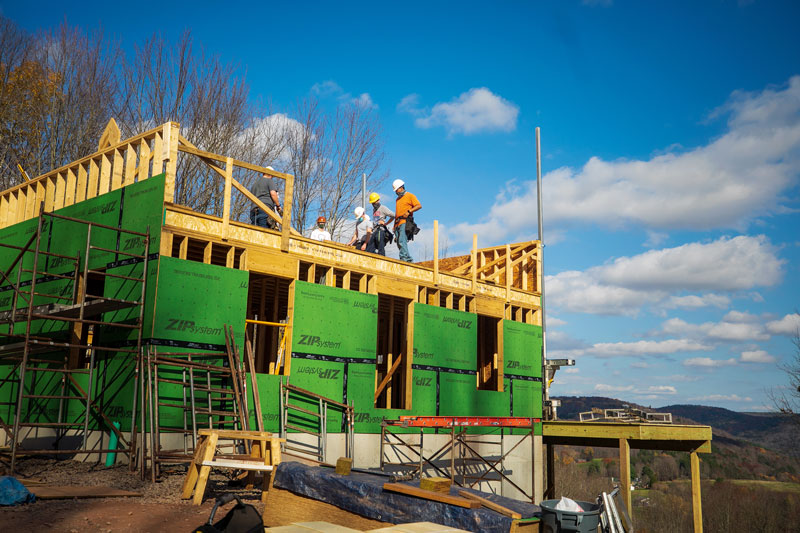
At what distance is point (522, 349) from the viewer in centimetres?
2194

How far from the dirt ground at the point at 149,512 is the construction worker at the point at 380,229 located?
8.49 m

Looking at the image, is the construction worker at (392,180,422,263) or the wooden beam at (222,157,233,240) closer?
the wooden beam at (222,157,233,240)

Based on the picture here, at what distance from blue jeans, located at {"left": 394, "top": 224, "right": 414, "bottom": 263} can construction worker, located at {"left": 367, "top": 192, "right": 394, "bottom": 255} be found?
285 millimetres

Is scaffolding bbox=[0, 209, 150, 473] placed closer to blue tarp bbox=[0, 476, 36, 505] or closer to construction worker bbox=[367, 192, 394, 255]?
blue tarp bbox=[0, 476, 36, 505]

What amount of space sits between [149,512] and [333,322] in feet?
22.7

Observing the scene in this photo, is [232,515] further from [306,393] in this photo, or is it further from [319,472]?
[306,393]

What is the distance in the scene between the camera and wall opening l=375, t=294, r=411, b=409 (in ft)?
59.0

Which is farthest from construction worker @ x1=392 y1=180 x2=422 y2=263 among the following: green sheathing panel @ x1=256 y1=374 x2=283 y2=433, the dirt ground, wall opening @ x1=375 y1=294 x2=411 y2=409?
the dirt ground

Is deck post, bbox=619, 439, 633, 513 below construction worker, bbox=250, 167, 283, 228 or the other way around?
below

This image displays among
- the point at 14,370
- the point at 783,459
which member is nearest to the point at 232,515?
the point at 14,370

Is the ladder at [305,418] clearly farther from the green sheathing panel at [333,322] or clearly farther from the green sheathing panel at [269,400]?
the green sheathing panel at [333,322]

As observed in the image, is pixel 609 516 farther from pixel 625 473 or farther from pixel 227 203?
pixel 227 203

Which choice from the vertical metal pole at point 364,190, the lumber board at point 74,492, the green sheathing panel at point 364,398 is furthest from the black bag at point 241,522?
the vertical metal pole at point 364,190

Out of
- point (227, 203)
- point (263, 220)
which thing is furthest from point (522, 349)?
point (227, 203)
